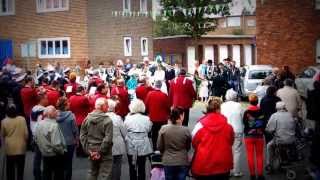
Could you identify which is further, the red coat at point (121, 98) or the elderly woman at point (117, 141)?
the red coat at point (121, 98)

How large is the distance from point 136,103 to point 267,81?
5.91 m

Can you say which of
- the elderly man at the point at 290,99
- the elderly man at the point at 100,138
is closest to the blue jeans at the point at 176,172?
the elderly man at the point at 100,138

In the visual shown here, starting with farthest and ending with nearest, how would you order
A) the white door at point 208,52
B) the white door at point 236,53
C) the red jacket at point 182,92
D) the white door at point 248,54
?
1. the white door at point 248,54
2. the white door at point 236,53
3. the white door at point 208,52
4. the red jacket at point 182,92

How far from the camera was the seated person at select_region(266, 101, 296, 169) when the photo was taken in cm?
1141

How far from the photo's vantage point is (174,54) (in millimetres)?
51031

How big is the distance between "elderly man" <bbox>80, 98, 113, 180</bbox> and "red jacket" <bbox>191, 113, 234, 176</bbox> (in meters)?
1.81

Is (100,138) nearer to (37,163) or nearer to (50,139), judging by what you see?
(50,139)

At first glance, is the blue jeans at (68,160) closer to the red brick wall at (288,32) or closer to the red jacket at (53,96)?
the red jacket at (53,96)

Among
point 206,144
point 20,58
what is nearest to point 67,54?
point 20,58

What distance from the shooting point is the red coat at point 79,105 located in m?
13.7

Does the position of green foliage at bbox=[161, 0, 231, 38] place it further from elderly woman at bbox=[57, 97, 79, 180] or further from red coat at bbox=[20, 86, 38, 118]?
elderly woman at bbox=[57, 97, 79, 180]

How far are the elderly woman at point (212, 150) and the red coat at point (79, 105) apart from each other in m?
5.60

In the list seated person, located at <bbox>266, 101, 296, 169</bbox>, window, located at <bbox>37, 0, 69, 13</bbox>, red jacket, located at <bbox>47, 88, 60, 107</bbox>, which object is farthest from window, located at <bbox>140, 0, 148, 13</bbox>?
seated person, located at <bbox>266, 101, 296, 169</bbox>

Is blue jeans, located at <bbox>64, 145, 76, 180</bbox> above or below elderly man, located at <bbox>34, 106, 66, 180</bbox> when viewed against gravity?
below
